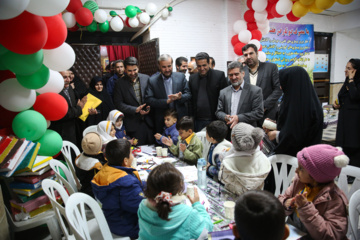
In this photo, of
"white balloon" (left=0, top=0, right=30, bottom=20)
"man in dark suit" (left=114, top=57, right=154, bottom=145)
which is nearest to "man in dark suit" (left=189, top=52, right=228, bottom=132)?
"man in dark suit" (left=114, top=57, right=154, bottom=145)

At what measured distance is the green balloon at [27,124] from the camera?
2.09 m

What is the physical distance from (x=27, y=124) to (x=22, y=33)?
0.85m

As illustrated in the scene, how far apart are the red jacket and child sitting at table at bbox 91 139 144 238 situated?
1031mm

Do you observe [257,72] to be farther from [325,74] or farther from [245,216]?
[325,74]

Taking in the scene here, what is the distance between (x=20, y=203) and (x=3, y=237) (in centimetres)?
33

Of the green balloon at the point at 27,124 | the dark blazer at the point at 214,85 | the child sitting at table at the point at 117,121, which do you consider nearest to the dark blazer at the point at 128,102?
the child sitting at table at the point at 117,121

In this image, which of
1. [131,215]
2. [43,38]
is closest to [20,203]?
[131,215]

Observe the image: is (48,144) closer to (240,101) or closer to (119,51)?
(240,101)

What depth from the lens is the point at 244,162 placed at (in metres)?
1.71

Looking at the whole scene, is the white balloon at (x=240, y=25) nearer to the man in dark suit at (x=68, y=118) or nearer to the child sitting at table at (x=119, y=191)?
the man in dark suit at (x=68, y=118)

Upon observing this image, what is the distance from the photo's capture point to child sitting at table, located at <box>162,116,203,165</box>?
93.5 inches

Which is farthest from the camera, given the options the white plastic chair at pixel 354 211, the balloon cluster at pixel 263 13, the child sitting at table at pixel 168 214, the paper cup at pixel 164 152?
the balloon cluster at pixel 263 13

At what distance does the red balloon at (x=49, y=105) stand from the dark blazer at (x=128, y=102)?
1.15 metres

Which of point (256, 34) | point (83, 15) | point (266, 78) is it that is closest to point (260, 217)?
point (266, 78)
